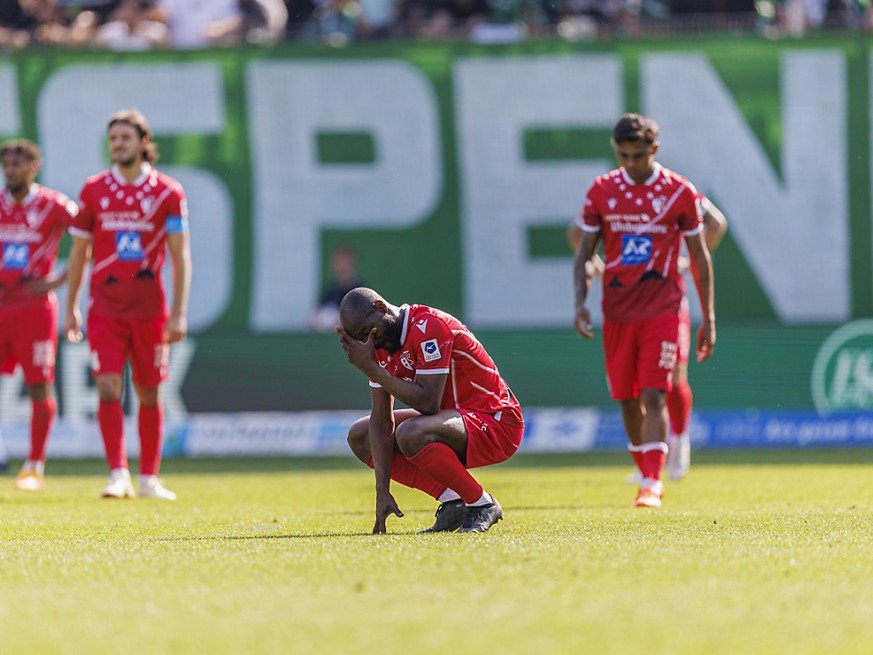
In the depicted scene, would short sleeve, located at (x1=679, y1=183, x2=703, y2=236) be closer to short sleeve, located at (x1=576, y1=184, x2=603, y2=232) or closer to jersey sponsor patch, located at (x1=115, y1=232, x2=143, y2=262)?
short sleeve, located at (x1=576, y1=184, x2=603, y2=232)

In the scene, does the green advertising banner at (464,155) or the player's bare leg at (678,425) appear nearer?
the player's bare leg at (678,425)

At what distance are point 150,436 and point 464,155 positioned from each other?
8970 mm

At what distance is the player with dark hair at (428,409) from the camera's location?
22.8 feet

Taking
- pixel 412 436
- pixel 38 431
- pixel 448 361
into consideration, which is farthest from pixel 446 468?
pixel 38 431

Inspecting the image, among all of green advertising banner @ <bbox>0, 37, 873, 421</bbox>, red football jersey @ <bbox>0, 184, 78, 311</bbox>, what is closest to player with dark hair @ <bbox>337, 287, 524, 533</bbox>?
red football jersey @ <bbox>0, 184, 78, 311</bbox>

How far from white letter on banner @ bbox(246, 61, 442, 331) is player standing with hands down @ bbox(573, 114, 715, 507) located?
9.25 meters

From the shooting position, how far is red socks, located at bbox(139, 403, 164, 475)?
35.4ft

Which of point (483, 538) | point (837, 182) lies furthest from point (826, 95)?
point (483, 538)

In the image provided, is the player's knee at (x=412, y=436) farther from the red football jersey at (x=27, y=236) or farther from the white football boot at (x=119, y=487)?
the red football jersey at (x=27, y=236)

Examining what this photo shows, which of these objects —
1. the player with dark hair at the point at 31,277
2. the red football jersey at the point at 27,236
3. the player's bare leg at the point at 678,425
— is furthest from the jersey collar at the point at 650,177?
the red football jersey at the point at 27,236

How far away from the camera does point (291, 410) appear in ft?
54.7

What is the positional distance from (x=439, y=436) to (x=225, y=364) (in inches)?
382

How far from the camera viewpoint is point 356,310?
688cm

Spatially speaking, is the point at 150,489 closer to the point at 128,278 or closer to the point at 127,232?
the point at 128,278
